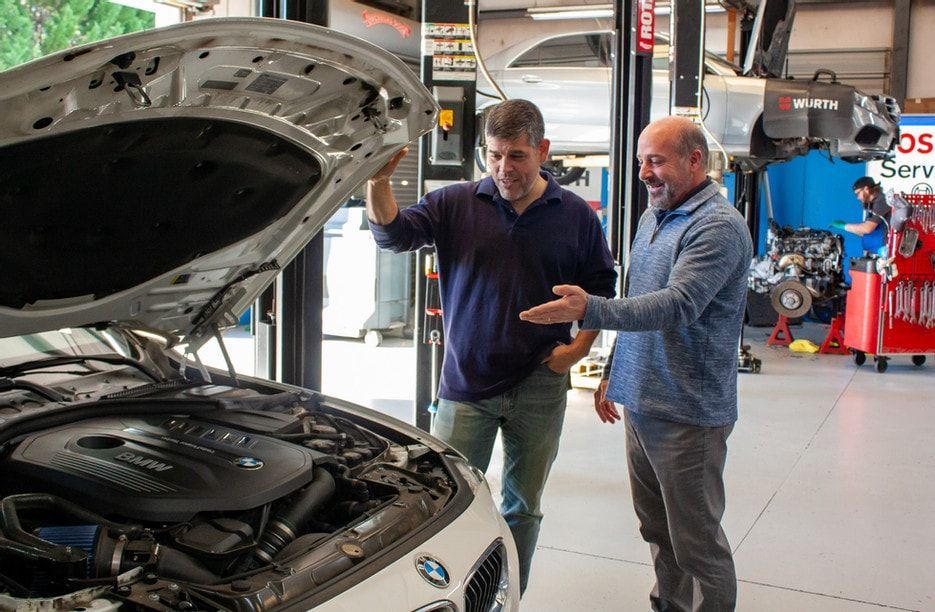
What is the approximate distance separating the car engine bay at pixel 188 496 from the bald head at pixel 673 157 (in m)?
1.02

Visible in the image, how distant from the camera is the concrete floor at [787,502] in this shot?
350 cm

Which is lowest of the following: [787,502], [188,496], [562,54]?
[787,502]

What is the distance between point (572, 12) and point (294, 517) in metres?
12.9

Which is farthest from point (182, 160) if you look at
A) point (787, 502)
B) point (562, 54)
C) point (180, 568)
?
point (562, 54)

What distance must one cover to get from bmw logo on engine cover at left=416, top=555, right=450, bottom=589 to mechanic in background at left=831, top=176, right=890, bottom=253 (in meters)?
7.71

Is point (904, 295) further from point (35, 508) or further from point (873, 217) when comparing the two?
point (35, 508)

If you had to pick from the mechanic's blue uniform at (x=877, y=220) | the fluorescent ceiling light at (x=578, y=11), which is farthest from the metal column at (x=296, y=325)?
the fluorescent ceiling light at (x=578, y=11)

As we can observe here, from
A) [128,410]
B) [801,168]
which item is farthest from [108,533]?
[801,168]

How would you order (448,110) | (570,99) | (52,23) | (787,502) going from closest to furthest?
(448,110)
(787,502)
(52,23)
(570,99)

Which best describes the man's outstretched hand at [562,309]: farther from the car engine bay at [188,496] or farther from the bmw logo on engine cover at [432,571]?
the bmw logo on engine cover at [432,571]

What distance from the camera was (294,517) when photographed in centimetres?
193

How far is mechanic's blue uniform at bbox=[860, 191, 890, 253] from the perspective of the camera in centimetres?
846

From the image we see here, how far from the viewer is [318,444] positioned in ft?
7.57

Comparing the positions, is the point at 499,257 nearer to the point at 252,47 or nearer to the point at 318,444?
the point at 318,444
